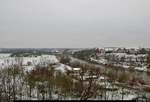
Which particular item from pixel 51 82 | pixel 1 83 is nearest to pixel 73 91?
pixel 51 82

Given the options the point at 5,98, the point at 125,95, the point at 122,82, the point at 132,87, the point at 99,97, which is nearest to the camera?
the point at 5,98

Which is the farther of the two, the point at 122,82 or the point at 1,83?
the point at 122,82

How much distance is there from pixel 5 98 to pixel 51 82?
2.88 m

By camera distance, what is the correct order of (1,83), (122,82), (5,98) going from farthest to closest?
(122,82) < (1,83) < (5,98)

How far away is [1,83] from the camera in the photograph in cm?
1312

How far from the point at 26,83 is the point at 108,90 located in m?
4.84

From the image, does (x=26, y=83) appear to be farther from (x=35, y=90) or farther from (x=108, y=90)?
(x=108, y=90)

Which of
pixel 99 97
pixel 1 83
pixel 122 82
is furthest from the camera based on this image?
pixel 122 82

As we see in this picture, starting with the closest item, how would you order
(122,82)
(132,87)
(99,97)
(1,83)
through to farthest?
(99,97)
(1,83)
(132,87)
(122,82)

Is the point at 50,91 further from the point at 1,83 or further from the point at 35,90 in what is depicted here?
the point at 1,83

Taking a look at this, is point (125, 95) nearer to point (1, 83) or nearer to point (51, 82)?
point (51, 82)

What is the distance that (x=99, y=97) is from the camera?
1116 centimetres

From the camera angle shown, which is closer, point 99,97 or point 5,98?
point 5,98

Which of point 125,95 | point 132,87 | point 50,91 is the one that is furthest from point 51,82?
point 132,87
